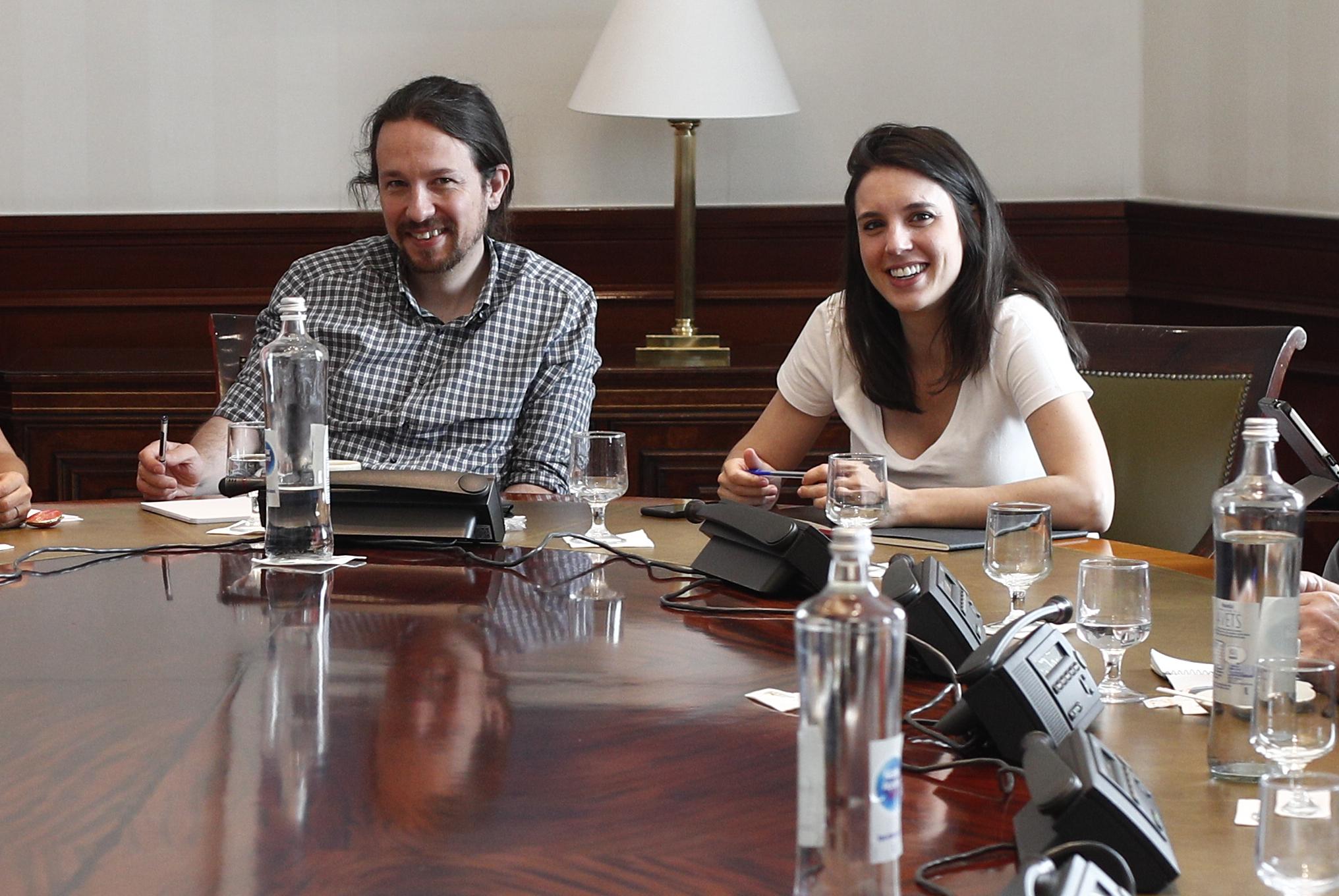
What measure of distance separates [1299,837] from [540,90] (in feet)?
10.7

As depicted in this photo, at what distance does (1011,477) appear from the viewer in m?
2.40

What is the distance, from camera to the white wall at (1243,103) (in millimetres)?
3184

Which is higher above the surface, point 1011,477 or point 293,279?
point 293,279

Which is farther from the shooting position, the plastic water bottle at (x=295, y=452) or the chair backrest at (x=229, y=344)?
the chair backrest at (x=229, y=344)

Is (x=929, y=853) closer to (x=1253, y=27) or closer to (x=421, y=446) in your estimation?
(x=421, y=446)

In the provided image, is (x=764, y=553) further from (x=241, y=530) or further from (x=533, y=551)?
(x=241, y=530)

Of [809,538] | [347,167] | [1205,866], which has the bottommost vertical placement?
[1205,866]

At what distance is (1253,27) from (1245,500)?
257cm

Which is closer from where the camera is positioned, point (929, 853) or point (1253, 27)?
point (929, 853)

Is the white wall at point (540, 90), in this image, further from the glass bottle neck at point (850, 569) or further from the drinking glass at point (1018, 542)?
the glass bottle neck at point (850, 569)

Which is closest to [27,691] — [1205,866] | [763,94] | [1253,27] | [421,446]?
[1205,866]

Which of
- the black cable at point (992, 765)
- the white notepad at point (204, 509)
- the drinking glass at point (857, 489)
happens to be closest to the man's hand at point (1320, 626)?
the black cable at point (992, 765)

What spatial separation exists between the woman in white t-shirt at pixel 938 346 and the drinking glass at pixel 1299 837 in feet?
4.47

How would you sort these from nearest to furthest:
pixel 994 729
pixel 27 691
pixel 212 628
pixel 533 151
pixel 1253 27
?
pixel 994 729, pixel 27 691, pixel 212 628, pixel 1253 27, pixel 533 151
